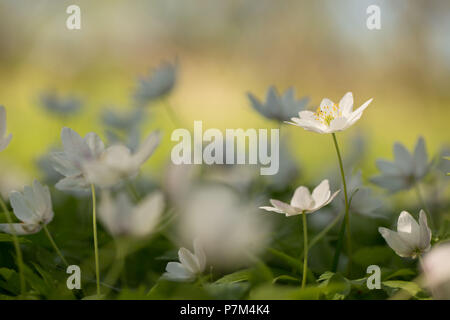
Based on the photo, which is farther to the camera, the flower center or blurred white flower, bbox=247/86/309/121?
blurred white flower, bbox=247/86/309/121

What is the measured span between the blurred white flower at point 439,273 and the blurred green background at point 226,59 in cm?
186

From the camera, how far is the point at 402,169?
0.54 metres

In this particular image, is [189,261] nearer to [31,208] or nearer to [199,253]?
[199,253]

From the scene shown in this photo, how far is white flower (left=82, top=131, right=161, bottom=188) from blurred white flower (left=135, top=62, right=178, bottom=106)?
0.55 meters

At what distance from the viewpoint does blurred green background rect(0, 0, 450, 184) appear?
247cm

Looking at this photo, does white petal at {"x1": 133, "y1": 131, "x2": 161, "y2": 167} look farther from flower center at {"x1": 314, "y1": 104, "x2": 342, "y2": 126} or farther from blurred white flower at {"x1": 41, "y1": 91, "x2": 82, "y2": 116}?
blurred white flower at {"x1": 41, "y1": 91, "x2": 82, "y2": 116}

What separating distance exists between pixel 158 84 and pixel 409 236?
63cm

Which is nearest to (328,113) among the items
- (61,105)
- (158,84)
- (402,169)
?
(402,169)

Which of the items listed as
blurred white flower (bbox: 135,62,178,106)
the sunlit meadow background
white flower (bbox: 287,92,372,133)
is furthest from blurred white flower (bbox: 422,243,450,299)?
the sunlit meadow background

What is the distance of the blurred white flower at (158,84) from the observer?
91cm

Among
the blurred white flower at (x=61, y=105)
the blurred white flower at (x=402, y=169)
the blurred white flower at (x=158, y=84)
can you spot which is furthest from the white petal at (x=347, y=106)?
the blurred white flower at (x=61, y=105)

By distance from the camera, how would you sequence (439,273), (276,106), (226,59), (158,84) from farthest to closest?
(226,59) → (158,84) → (276,106) → (439,273)
